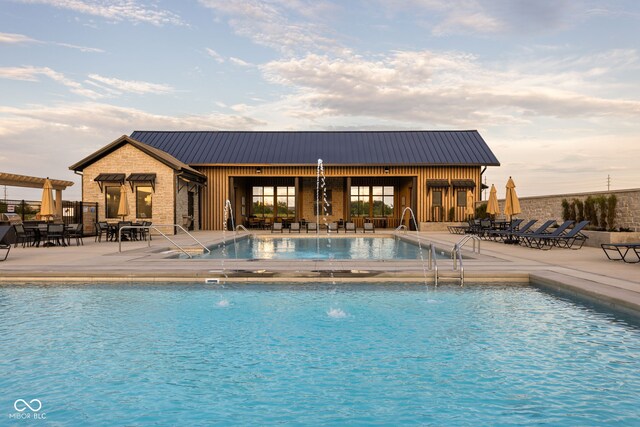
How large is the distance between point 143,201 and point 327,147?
1164 centimetres

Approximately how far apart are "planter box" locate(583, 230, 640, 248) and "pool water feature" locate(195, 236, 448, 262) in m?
5.37

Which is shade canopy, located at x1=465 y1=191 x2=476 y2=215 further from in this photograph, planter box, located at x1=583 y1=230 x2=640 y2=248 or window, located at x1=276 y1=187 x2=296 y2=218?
window, located at x1=276 y1=187 x2=296 y2=218

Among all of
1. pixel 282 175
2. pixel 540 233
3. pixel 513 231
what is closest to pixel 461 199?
pixel 513 231

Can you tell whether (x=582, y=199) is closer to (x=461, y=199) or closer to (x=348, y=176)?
(x=461, y=199)

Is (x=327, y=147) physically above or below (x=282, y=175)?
above

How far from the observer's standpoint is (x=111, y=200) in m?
22.5

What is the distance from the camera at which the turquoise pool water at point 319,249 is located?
13844 millimetres

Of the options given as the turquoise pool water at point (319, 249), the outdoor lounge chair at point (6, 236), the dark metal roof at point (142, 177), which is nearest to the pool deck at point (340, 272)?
the outdoor lounge chair at point (6, 236)

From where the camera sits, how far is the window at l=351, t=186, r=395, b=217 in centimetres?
3012

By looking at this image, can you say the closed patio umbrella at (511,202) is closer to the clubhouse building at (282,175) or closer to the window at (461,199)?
the clubhouse building at (282,175)

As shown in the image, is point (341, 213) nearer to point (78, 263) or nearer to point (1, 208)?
point (1, 208)

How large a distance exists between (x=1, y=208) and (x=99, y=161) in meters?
4.93

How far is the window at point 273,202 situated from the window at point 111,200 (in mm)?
10140

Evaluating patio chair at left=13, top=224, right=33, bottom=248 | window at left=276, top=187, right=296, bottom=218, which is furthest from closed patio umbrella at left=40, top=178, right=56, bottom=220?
window at left=276, top=187, right=296, bottom=218
